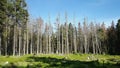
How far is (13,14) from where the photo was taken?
5891 centimetres

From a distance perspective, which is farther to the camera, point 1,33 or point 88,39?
point 88,39

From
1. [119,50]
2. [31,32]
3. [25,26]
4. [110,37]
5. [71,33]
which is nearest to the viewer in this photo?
[25,26]

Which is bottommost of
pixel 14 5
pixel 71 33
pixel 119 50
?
pixel 119 50

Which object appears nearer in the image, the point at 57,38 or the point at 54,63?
the point at 54,63

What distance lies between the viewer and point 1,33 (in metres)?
61.9

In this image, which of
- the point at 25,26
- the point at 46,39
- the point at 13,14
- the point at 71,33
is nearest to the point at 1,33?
the point at 13,14

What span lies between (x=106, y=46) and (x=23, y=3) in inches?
2082

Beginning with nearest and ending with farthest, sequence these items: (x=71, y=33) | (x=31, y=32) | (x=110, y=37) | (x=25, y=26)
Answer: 1. (x=25, y=26)
2. (x=31, y=32)
3. (x=110, y=37)
4. (x=71, y=33)

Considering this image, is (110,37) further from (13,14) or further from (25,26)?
(13,14)

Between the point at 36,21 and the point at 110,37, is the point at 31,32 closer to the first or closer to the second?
the point at 36,21

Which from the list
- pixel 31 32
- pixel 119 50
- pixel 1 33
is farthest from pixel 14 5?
pixel 119 50

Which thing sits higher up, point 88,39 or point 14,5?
point 14,5

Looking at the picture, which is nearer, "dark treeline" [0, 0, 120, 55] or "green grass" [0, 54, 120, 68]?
"green grass" [0, 54, 120, 68]

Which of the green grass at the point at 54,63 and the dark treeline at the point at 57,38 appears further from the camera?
the dark treeline at the point at 57,38
